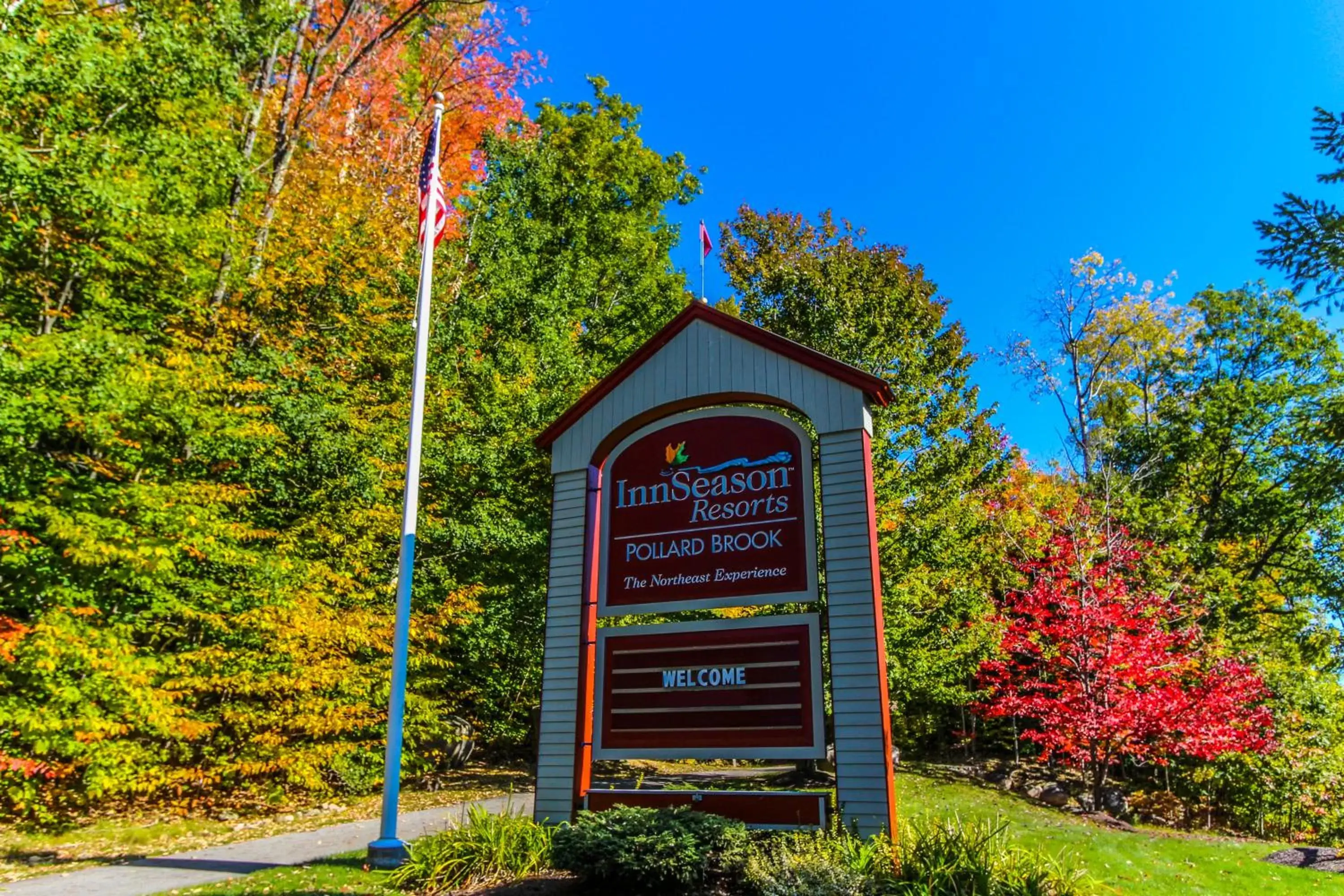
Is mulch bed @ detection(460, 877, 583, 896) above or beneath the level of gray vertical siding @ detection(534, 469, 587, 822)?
beneath

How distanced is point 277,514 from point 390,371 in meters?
4.53

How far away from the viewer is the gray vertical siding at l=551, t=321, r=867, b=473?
7.52 metres

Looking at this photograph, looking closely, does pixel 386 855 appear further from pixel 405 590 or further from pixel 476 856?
pixel 405 590

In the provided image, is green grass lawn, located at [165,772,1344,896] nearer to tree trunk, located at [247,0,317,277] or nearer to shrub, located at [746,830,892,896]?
shrub, located at [746,830,892,896]

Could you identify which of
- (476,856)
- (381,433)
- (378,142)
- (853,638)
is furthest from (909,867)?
(378,142)

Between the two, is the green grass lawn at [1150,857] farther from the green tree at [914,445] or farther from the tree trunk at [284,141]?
the tree trunk at [284,141]

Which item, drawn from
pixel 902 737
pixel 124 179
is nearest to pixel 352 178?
pixel 124 179

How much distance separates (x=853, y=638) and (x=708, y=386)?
120 inches

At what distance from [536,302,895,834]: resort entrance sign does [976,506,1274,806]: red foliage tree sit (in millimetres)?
8988

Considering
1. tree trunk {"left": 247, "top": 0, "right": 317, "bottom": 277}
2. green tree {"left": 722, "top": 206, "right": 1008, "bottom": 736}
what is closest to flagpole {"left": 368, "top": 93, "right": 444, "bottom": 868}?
tree trunk {"left": 247, "top": 0, "right": 317, "bottom": 277}

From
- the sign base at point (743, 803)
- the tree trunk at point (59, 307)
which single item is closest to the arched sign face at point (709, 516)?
the sign base at point (743, 803)

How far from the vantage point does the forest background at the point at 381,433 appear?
1055 cm

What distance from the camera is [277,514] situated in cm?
1317

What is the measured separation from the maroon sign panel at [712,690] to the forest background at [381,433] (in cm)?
650
